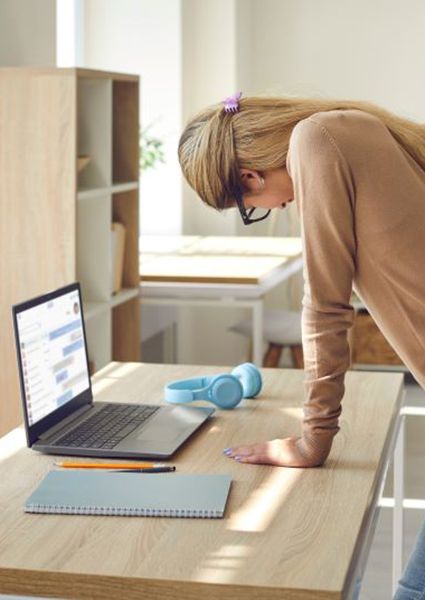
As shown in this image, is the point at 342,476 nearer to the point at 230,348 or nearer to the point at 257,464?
the point at 257,464

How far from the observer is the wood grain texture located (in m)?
3.52

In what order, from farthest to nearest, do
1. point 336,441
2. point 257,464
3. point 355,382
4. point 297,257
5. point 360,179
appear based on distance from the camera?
point 297,257 → point 355,382 → point 336,441 → point 257,464 → point 360,179

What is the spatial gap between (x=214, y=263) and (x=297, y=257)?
48cm

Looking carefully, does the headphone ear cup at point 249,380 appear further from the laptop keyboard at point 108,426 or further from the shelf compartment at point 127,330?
the shelf compartment at point 127,330

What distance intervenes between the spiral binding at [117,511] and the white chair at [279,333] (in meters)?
3.67

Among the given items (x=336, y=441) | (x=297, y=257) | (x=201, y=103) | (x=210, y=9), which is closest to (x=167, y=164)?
(x=201, y=103)

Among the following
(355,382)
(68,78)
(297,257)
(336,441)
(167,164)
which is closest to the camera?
(336,441)

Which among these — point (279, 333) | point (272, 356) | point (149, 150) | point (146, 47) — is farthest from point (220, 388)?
point (146, 47)

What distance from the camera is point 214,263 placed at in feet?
15.8

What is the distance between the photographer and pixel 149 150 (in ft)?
20.2

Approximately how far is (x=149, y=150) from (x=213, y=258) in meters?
1.33

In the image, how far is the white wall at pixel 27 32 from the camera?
3.83 metres

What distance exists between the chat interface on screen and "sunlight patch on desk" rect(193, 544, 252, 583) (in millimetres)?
552

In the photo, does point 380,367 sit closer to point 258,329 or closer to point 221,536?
point 258,329
